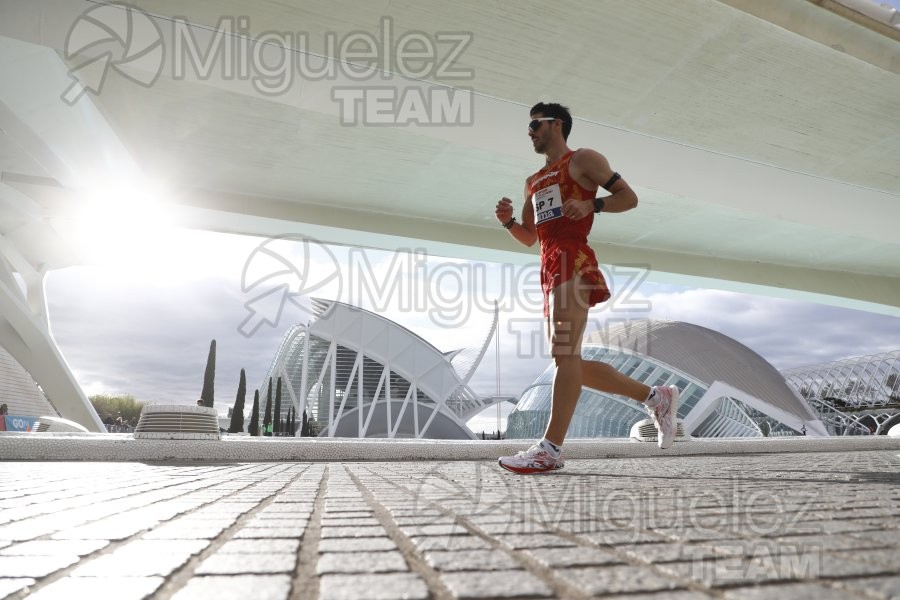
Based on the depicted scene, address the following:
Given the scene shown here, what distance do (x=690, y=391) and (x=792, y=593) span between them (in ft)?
98.8

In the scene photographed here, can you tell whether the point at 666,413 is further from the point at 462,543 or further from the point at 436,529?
the point at 462,543

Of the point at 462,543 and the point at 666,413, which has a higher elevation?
the point at 666,413

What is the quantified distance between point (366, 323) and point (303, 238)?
25366 millimetres

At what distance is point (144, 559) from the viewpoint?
49.0 inches

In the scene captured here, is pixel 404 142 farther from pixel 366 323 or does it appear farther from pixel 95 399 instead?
pixel 95 399

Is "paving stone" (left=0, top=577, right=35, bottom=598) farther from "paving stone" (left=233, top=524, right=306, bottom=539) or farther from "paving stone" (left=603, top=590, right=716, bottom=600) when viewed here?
"paving stone" (left=603, top=590, right=716, bottom=600)

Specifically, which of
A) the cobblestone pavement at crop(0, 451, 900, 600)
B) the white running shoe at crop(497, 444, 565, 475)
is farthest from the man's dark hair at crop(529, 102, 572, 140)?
the cobblestone pavement at crop(0, 451, 900, 600)

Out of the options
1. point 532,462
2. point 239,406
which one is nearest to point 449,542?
point 532,462

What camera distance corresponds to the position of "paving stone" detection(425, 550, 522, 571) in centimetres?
109

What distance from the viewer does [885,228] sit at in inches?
393

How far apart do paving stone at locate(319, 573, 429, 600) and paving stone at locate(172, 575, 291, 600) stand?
0.07 m

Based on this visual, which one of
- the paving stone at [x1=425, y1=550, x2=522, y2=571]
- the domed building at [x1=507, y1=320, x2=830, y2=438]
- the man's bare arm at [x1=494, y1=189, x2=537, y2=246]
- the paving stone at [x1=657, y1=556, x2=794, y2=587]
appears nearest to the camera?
the paving stone at [x1=657, y1=556, x2=794, y2=587]

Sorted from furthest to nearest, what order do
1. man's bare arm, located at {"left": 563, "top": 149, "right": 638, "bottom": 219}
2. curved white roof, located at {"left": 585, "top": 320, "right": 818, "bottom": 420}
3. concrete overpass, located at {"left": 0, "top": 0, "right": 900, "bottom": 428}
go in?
curved white roof, located at {"left": 585, "top": 320, "right": 818, "bottom": 420}
concrete overpass, located at {"left": 0, "top": 0, "right": 900, "bottom": 428}
man's bare arm, located at {"left": 563, "top": 149, "right": 638, "bottom": 219}

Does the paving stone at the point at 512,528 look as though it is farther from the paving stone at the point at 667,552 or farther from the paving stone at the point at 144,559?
the paving stone at the point at 144,559
